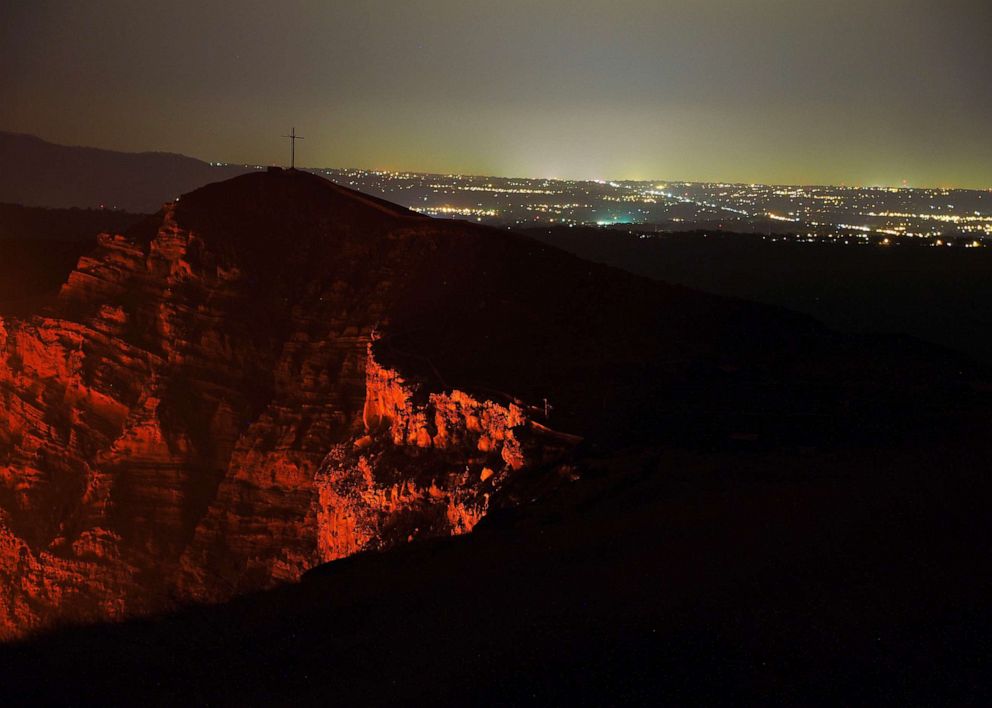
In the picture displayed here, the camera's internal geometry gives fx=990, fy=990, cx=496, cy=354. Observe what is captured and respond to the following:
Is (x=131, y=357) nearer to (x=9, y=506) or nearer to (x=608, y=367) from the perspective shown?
(x=9, y=506)

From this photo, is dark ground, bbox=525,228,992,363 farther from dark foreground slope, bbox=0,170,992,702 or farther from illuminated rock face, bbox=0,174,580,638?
illuminated rock face, bbox=0,174,580,638

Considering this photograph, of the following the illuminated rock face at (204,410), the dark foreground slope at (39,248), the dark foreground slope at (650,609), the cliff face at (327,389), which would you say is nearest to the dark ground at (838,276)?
the cliff face at (327,389)

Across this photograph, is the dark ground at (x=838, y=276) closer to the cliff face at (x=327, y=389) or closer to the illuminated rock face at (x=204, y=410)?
the cliff face at (x=327, y=389)

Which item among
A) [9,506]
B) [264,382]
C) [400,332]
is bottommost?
[9,506]

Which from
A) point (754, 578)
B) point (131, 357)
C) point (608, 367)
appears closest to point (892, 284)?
point (608, 367)

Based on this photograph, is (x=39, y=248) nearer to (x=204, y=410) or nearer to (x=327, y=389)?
(x=204, y=410)

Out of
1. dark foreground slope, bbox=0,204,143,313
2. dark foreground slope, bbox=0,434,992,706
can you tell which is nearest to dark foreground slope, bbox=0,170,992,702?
dark foreground slope, bbox=0,434,992,706
